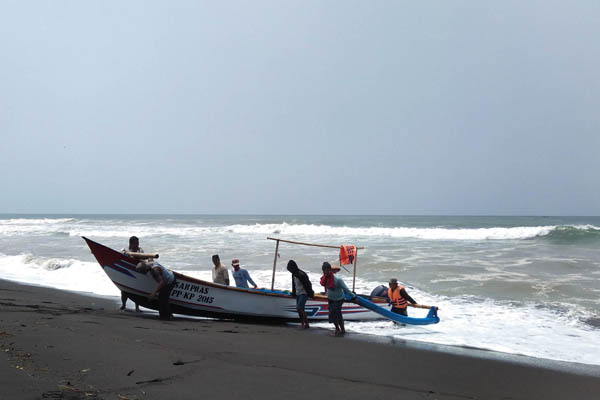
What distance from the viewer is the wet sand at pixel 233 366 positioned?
421cm

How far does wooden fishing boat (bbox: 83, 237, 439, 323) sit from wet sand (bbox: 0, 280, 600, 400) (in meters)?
0.72

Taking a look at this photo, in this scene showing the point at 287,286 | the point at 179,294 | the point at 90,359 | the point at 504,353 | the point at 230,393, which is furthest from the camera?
the point at 287,286

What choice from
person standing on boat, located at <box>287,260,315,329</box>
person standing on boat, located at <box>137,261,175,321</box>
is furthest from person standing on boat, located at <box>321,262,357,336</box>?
person standing on boat, located at <box>137,261,175,321</box>

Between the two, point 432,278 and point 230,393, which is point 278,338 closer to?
point 230,393

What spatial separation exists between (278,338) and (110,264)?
3809 mm

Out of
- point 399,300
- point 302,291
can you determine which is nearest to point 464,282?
point 399,300

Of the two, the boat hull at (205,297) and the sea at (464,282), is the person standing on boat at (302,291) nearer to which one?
the boat hull at (205,297)

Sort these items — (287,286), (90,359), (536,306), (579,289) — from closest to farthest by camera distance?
1. (90,359)
2. (536,306)
3. (579,289)
4. (287,286)

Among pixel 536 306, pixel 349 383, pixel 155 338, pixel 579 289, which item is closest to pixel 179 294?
pixel 155 338

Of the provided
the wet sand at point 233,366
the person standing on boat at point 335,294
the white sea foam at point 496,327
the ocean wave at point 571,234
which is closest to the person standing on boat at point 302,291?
the person standing on boat at point 335,294

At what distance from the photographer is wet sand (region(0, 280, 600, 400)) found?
4.21m

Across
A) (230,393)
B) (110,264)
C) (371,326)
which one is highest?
(110,264)

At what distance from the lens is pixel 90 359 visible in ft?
16.0

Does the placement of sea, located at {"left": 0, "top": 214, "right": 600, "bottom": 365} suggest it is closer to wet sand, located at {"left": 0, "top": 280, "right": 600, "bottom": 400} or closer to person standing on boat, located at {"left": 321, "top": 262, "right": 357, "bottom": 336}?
person standing on boat, located at {"left": 321, "top": 262, "right": 357, "bottom": 336}
